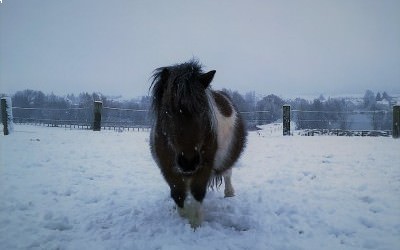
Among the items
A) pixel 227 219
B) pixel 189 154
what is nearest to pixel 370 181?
pixel 227 219

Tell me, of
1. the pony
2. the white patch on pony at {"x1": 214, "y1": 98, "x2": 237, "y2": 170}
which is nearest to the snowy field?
the pony

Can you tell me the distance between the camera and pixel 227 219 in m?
3.54

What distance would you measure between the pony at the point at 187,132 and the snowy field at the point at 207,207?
0.49 metres

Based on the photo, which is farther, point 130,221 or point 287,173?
point 287,173

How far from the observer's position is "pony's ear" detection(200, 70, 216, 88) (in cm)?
314

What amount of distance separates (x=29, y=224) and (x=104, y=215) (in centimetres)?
79

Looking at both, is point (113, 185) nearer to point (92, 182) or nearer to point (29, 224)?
point (92, 182)

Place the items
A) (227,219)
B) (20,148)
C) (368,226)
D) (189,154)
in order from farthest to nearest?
(20,148), (227,219), (368,226), (189,154)

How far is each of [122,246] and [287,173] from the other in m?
3.81

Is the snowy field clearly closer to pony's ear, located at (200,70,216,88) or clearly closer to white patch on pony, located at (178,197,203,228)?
white patch on pony, located at (178,197,203,228)

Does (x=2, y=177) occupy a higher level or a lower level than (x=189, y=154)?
lower

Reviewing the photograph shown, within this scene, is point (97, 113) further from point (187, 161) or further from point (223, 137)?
point (187, 161)

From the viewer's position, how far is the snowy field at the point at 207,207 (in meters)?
2.98

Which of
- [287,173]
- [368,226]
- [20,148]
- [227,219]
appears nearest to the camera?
[368,226]
